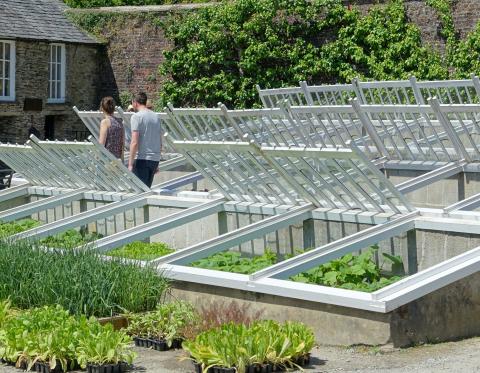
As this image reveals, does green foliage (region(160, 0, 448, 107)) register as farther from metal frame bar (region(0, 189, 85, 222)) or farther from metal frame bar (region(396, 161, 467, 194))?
metal frame bar (region(0, 189, 85, 222))

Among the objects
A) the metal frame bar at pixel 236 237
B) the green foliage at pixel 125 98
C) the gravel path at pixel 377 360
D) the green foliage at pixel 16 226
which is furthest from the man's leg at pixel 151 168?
the green foliage at pixel 125 98

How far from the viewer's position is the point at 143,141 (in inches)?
481

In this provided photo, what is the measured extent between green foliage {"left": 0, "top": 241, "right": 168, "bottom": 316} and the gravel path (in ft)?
2.43

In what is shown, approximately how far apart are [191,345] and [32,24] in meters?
20.6

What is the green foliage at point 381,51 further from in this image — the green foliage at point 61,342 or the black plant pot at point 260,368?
the black plant pot at point 260,368

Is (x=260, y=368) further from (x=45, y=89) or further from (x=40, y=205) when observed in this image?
(x=45, y=89)

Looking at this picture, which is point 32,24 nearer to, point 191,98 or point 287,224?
point 191,98

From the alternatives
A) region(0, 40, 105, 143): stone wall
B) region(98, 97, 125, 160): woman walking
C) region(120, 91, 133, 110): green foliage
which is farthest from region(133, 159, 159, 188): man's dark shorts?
region(120, 91, 133, 110): green foliage

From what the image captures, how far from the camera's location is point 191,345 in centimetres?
666

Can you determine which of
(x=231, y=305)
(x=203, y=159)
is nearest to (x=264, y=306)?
(x=231, y=305)

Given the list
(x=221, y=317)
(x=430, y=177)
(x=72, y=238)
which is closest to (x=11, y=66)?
(x=72, y=238)

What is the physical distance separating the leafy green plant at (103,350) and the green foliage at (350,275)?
1.96 m

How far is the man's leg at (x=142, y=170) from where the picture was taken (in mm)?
12297

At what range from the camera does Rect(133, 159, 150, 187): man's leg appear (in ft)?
40.3
